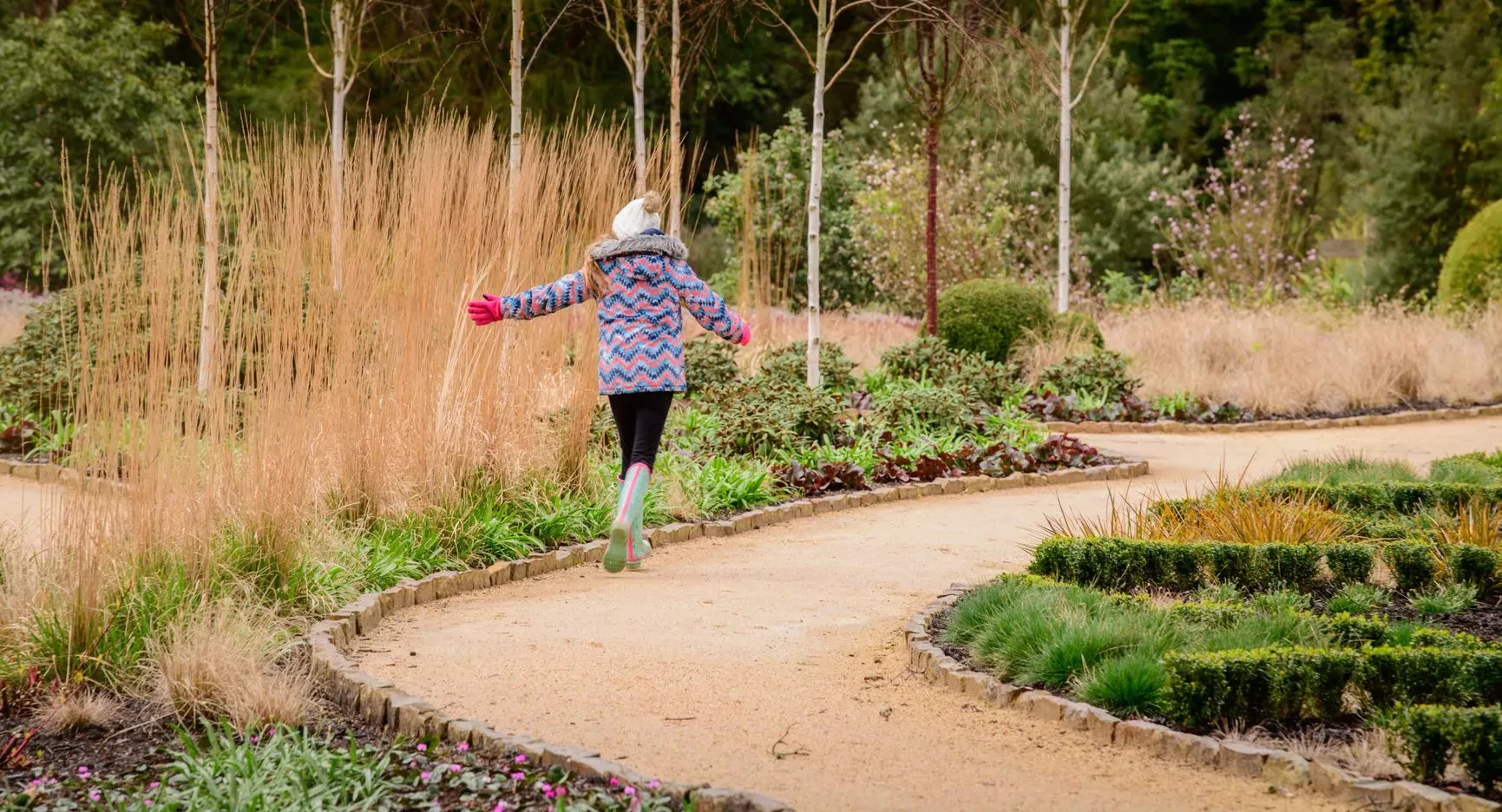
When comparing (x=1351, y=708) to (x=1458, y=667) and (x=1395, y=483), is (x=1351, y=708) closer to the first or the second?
(x=1458, y=667)

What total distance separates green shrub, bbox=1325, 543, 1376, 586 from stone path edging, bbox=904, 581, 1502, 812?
1668mm

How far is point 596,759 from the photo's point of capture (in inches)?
150

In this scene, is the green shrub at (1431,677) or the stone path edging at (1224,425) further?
the stone path edging at (1224,425)

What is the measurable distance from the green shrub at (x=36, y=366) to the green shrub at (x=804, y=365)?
459cm

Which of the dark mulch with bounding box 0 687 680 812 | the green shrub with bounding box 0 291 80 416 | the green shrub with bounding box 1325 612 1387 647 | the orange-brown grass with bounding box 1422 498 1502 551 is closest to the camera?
the dark mulch with bounding box 0 687 680 812

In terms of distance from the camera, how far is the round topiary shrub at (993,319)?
44.4ft

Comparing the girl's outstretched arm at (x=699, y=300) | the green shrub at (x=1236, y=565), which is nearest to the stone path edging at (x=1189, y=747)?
the green shrub at (x=1236, y=565)

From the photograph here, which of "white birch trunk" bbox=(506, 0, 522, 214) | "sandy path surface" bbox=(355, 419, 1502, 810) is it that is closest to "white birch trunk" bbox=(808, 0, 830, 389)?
"white birch trunk" bbox=(506, 0, 522, 214)

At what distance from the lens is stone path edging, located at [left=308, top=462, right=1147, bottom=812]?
3.71m

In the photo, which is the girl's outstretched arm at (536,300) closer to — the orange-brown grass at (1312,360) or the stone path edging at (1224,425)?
the stone path edging at (1224,425)

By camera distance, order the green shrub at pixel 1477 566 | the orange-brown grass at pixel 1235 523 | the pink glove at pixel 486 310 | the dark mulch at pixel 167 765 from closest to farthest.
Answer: the dark mulch at pixel 167 765 → the green shrub at pixel 1477 566 → the orange-brown grass at pixel 1235 523 → the pink glove at pixel 486 310

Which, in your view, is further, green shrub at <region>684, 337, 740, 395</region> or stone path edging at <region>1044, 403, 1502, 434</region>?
stone path edging at <region>1044, 403, 1502, 434</region>

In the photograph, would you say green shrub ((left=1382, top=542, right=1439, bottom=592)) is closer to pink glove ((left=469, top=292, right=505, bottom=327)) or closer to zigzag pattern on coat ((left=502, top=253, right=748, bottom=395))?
zigzag pattern on coat ((left=502, top=253, right=748, bottom=395))

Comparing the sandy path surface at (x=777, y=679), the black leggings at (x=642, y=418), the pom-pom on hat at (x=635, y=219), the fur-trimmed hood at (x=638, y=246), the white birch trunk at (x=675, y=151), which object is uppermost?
the white birch trunk at (x=675, y=151)
